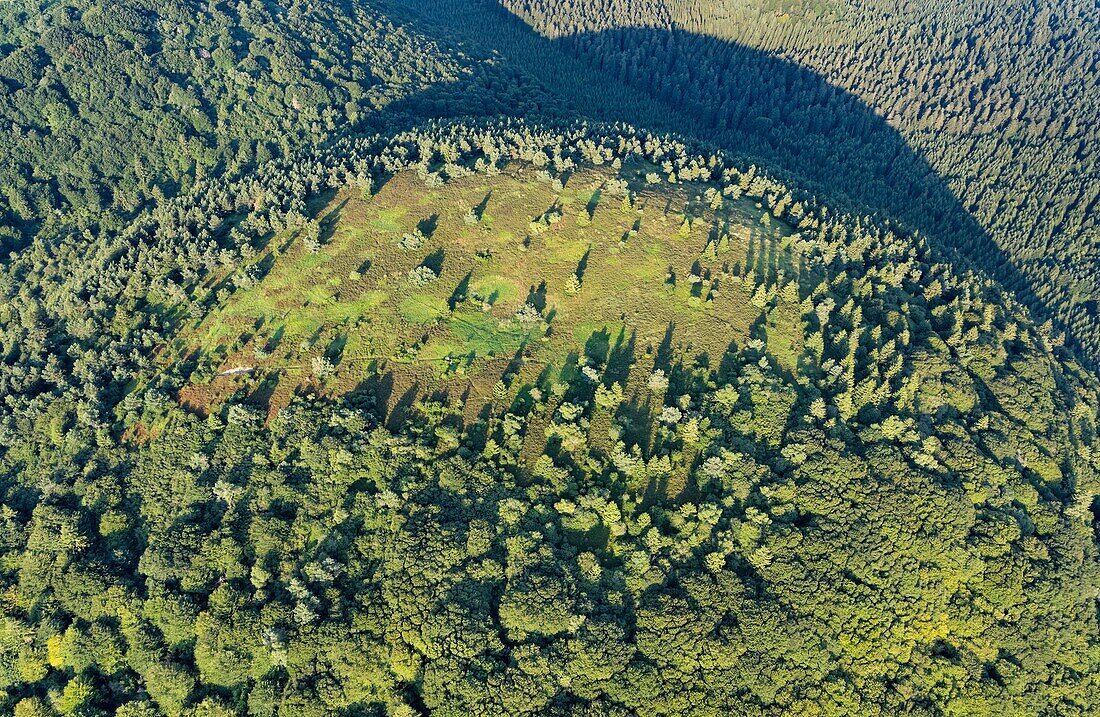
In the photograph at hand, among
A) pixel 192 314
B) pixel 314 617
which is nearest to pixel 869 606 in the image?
pixel 314 617

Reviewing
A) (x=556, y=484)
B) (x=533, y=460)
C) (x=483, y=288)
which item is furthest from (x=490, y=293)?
(x=556, y=484)

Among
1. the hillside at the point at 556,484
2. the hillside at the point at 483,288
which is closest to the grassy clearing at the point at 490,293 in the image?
the hillside at the point at 483,288

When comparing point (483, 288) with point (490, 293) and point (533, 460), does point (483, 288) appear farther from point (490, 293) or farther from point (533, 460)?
point (533, 460)

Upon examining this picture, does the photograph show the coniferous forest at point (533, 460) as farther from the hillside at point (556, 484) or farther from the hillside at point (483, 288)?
the hillside at point (483, 288)

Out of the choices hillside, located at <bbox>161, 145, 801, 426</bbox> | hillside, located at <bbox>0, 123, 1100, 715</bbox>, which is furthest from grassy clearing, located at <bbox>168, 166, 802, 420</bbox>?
hillside, located at <bbox>0, 123, 1100, 715</bbox>

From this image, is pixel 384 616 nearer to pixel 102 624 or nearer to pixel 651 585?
pixel 651 585
